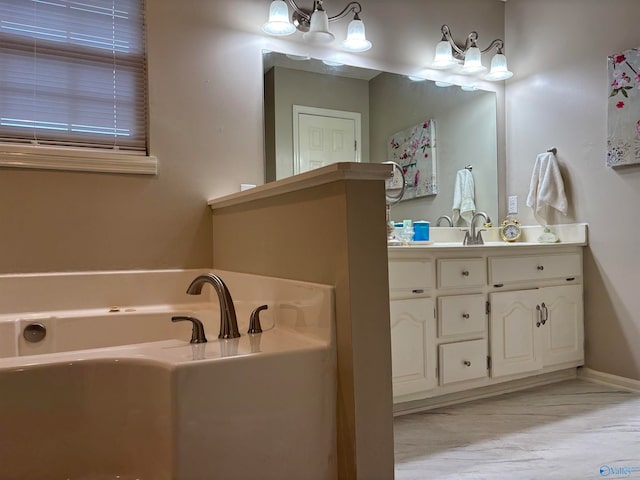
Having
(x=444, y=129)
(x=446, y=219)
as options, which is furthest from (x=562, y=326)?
(x=444, y=129)

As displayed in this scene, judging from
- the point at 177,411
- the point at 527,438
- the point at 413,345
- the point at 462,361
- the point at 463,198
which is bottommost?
the point at 527,438

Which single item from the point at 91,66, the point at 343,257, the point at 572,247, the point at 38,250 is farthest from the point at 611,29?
the point at 38,250

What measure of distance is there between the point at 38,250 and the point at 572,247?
268 cm

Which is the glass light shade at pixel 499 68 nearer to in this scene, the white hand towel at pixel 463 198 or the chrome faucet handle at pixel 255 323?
the white hand towel at pixel 463 198

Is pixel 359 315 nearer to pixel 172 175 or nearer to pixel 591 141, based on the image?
pixel 172 175

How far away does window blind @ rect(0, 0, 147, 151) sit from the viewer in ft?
6.16

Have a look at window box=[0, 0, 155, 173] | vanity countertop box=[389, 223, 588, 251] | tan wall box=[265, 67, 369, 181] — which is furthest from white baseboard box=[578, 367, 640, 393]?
window box=[0, 0, 155, 173]

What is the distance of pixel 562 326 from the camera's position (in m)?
2.60

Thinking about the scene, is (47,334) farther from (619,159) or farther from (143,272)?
(619,159)

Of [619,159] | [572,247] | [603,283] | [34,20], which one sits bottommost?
[603,283]

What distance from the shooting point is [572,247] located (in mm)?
2676

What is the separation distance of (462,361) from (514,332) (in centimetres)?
38

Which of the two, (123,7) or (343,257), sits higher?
→ (123,7)

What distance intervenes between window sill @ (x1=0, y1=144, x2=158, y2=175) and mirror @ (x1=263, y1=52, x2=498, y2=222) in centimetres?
60
